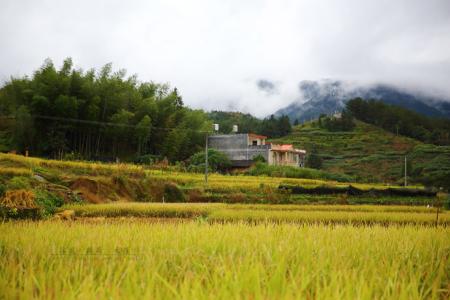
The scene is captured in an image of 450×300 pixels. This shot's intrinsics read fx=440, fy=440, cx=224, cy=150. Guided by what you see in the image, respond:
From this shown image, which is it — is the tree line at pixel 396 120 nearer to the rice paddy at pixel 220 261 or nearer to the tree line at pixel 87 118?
the tree line at pixel 87 118

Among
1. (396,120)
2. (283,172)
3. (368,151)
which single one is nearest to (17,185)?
(283,172)

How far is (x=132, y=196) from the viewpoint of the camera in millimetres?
18344

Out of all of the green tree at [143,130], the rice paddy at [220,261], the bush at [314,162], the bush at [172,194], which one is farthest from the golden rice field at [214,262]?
the bush at [314,162]

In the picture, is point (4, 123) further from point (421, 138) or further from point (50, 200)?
point (421, 138)

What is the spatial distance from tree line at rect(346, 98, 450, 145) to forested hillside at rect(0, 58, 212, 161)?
4429 centimetres

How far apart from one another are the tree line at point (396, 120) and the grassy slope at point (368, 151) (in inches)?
107

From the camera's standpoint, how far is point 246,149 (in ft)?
152

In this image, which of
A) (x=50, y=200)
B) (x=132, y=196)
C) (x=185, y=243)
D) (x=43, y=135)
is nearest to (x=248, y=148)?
(x=43, y=135)

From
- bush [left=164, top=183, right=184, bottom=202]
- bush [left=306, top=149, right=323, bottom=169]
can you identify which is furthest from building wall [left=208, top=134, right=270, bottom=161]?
bush [left=164, top=183, right=184, bottom=202]

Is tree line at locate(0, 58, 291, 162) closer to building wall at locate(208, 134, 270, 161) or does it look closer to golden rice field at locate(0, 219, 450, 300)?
building wall at locate(208, 134, 270, 161)

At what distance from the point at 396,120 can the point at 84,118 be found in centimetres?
5979

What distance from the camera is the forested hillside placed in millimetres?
29797

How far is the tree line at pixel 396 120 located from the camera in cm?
7231

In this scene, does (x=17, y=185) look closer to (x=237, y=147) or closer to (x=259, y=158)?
(x=259, y=158)
